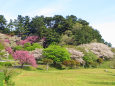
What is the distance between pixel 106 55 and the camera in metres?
52.0

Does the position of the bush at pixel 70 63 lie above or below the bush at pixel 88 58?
below

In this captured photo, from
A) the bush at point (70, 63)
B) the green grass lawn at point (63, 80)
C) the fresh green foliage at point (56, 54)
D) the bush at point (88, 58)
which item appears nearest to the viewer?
the green grass lawn at point (63, 80)

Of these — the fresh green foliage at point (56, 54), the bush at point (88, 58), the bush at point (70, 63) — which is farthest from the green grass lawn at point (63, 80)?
the bush at point (88, 58)

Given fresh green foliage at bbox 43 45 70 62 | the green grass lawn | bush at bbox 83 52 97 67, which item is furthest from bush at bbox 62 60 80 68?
the green grass lawn

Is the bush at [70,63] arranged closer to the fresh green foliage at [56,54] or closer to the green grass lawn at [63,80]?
the fresh green foliage at [56,54]

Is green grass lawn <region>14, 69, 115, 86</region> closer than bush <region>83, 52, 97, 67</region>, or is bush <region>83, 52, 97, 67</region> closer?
green grass lawn <region>14, 69, 115, 86</region>

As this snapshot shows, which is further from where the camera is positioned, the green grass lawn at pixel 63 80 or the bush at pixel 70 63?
the bush at pixel 70 63

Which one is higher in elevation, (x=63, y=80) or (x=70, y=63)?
(x=70, y=63)

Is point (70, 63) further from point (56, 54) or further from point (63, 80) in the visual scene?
point (63, 80)

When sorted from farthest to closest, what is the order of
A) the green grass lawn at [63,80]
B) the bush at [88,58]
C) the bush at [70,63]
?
the bush at [88,58] → the bush at [70,63] → the green grass lawn at [63,80]

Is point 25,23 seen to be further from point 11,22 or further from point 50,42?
point 50,42

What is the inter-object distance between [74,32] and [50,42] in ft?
28.7

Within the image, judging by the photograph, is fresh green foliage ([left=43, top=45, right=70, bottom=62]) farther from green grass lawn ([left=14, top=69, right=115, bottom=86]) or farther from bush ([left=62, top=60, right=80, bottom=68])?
green grass lawn ([left=14, top=69, right=115, bottom=86])

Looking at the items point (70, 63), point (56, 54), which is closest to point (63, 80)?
point (70, 63)
